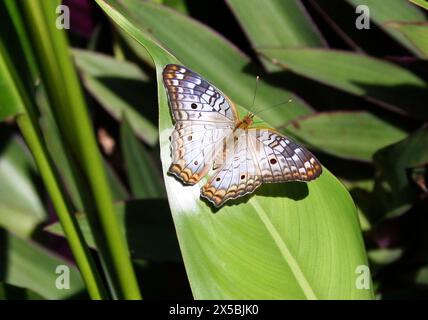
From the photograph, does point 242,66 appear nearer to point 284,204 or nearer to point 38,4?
point 284,204

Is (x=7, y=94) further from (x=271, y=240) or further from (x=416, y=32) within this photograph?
(x=416, y=32)

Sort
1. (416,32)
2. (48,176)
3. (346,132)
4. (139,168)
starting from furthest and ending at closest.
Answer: (139,168), (346,132), (416,32), (48,176)

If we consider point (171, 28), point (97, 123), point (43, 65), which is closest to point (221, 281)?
point (43, 65)

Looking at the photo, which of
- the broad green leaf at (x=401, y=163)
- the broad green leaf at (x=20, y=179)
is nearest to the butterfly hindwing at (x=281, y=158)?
the broad green leaf at (x=401, y=163)

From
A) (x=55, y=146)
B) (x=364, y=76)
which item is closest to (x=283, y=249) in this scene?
(x=364, y=76)

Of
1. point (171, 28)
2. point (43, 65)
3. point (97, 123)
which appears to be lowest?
point (43, 65)


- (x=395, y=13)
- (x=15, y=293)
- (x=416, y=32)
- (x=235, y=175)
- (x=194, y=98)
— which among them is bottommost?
(x=15, y=293)

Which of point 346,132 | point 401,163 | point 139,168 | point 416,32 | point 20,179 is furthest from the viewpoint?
point 20,179
